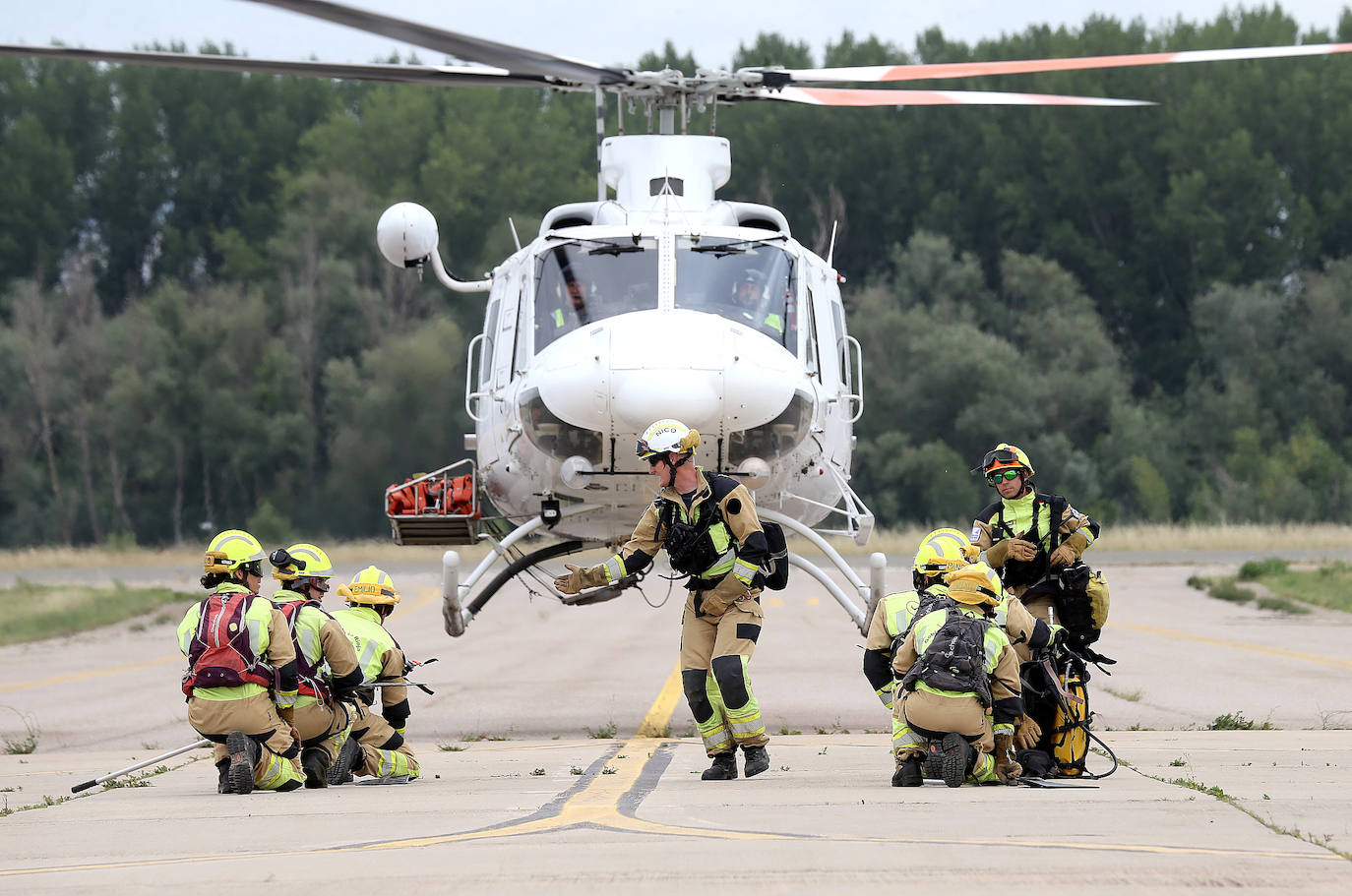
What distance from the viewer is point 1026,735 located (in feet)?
28.2

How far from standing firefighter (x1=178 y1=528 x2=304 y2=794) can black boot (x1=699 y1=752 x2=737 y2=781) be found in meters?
2.07

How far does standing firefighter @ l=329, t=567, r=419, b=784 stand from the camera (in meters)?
9.26

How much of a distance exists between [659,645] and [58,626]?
11.0m

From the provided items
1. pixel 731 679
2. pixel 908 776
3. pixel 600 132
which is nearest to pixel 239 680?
pixel 731 679

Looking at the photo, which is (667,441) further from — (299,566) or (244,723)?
(244,723)

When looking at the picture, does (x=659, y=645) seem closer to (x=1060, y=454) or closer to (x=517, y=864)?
(x=517, y=864)

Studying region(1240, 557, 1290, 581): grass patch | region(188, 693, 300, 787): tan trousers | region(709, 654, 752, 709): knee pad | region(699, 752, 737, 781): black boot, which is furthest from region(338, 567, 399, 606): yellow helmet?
region(1240, 557, 1290, 581): grass patch

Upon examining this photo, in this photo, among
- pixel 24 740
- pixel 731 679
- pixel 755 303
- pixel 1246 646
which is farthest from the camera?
pixel 1246 646

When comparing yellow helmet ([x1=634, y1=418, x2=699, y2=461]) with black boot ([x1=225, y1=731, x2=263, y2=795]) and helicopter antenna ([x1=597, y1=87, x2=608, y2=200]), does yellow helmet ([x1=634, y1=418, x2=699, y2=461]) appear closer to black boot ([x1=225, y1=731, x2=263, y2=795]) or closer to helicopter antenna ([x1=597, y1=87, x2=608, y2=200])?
black boot ([x1=225, y1=731, x2=263, y2=795])

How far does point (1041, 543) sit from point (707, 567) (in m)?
1.79

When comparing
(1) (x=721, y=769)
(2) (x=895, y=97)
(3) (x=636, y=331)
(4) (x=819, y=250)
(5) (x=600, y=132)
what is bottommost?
(1) (x=721, y=769)

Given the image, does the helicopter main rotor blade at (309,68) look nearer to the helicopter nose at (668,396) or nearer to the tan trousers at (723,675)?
the helicopter nose at (668,396)

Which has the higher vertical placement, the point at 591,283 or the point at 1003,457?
the point at 591,283

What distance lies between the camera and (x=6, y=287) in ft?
186
